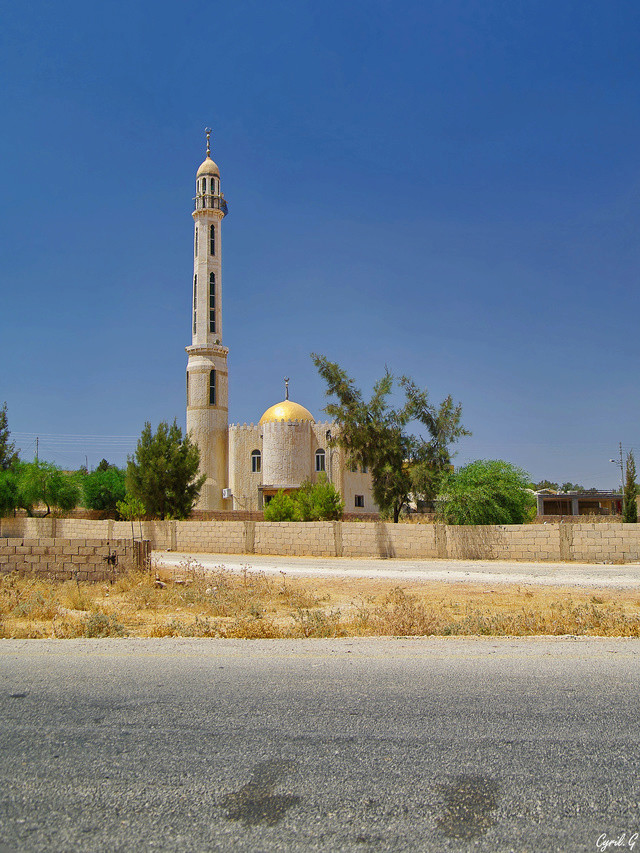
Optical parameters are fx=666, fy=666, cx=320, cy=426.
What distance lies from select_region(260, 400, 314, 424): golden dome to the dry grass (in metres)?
31.3

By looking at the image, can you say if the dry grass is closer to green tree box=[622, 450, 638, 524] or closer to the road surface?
the road surface

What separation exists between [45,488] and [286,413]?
18.1 metres

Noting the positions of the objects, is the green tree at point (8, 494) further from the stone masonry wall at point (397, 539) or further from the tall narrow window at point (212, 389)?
the stone masonry wall at point (397, 539)

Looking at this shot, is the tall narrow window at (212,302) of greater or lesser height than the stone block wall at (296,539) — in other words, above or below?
above

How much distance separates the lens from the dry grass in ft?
32.5

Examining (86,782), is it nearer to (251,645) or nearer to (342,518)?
(251,645)

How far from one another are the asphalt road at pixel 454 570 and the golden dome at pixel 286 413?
24192 mm

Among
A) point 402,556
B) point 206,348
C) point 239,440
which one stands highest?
point 206,348

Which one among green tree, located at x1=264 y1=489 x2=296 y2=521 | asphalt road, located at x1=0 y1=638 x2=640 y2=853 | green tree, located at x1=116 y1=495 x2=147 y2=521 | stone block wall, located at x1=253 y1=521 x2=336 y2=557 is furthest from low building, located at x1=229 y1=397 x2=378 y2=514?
asphalt road, located at x1=0 y1=638 x2=640 y2=853

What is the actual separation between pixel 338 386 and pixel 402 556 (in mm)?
10515

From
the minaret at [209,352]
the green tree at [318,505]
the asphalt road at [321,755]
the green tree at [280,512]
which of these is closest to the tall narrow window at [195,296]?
the minaret at [209,352]

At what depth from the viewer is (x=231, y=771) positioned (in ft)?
14.0

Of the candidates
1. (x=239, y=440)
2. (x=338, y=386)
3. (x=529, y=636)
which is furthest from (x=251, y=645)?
(x=239, y=440)

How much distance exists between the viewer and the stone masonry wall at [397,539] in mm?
23016
